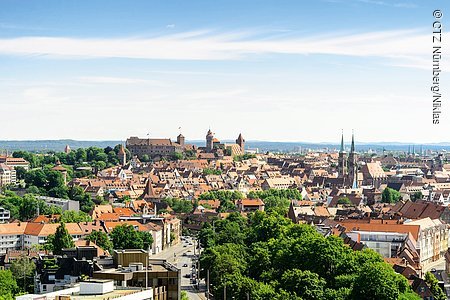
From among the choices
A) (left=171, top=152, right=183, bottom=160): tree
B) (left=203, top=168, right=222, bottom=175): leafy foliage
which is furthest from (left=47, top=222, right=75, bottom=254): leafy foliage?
(left=171, top=152, right=183, bottom=160): tree

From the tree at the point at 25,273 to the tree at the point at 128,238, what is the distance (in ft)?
48.6

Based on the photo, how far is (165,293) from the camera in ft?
108

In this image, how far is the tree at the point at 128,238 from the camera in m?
69.1

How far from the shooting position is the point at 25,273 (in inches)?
2074

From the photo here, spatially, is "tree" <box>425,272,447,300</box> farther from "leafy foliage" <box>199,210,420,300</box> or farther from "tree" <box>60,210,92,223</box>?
"tree" <box>60,210,92,223</box>

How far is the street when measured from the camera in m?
54.4

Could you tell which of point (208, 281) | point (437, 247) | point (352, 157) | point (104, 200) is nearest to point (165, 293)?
point (208, 281)

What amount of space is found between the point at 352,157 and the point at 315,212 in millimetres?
57437

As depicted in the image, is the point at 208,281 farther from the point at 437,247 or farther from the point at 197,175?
the point at 197,175

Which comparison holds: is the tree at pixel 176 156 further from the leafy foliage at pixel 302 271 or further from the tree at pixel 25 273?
the tree at pixel 25 273

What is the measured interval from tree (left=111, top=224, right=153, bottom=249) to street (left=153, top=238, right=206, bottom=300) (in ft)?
8.84

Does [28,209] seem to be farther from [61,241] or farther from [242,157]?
[242,157]

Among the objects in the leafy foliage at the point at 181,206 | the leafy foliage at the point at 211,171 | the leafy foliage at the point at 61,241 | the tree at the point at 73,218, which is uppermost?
the leafy foliage at the point at 211,171

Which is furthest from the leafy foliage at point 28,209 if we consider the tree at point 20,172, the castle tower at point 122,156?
the castle tower at point 122,156
